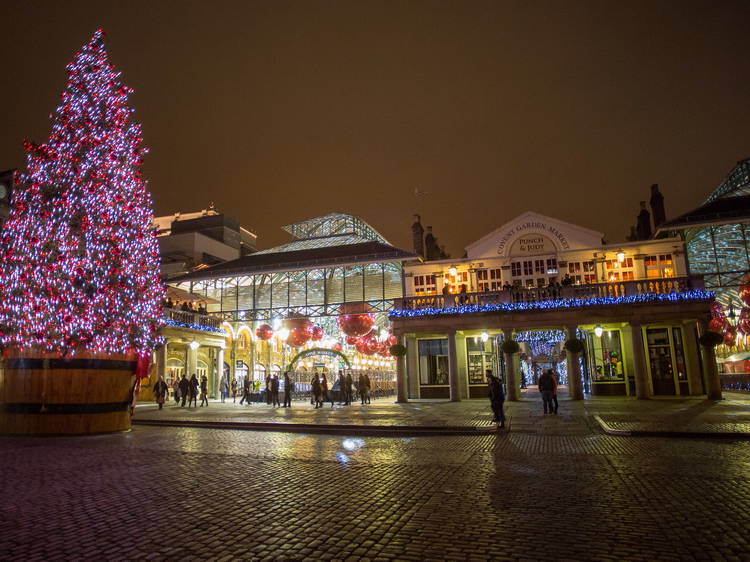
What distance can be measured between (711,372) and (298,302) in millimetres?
22879

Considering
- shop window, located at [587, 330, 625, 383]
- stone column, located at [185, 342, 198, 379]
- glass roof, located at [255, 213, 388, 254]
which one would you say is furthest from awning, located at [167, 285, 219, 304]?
shop window, located at [587, 330, 625, 383]

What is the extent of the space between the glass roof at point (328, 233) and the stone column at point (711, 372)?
22793mm

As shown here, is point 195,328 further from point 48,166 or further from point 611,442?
point 611,442

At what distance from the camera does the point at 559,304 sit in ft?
81.9


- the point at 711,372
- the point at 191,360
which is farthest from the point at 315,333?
the point at 711,372

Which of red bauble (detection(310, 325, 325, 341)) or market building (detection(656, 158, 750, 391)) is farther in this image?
red bauble (detection(310, 325, 325, 341))

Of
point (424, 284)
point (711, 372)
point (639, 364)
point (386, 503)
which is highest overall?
point (424, 284)

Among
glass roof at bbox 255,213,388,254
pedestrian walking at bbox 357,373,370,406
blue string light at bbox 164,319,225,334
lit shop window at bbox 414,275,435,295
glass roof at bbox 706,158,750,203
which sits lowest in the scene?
pedestrian walking at bbox 357,373,370,406

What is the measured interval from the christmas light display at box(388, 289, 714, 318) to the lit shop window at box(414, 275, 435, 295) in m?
3.71

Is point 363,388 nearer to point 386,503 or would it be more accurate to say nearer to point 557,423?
point 557,423

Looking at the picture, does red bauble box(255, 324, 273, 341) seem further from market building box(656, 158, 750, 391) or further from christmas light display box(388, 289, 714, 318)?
market building box(656, 158, 750, 391)

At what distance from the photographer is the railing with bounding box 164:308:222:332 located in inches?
1228

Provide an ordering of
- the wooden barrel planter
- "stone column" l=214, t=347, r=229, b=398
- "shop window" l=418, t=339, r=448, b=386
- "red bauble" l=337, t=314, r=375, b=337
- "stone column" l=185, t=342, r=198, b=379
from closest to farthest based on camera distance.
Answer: the wooden barrel planter, "red bauble" l=337, t=314, r=375, b=337, "shop window" l=418, t=339, r=448, b=386, "stone column" l=185, t=342, r=198, b=379, "stone column" l=214, t=347, r=229, b=398

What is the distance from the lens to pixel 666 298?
23656 mm
